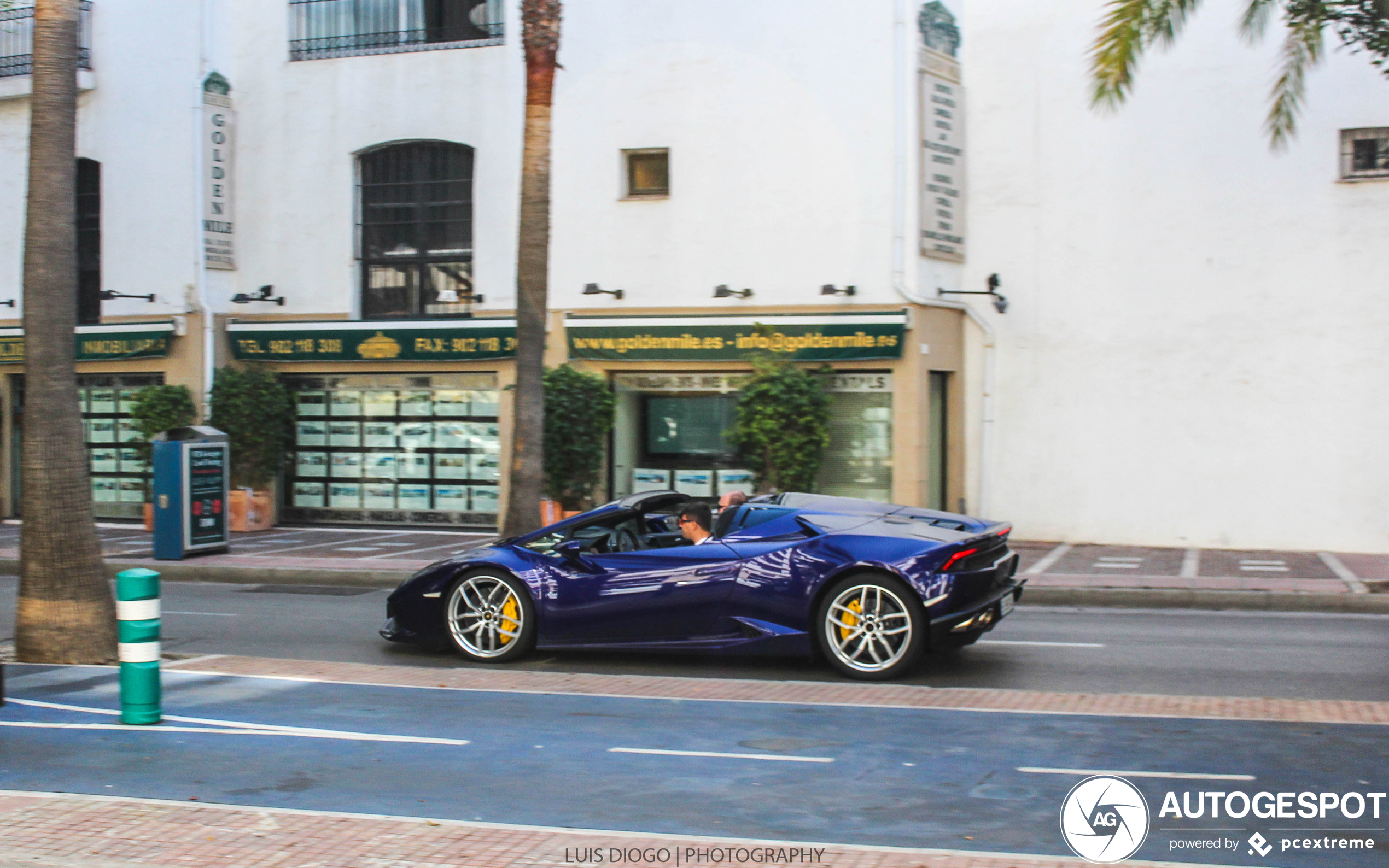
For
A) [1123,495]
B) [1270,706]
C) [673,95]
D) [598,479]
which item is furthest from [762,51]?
[1270,706]

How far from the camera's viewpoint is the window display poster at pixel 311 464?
22641 mm

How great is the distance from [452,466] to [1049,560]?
9.94 metres

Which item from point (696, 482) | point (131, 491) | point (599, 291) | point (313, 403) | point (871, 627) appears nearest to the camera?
point (871, 627)

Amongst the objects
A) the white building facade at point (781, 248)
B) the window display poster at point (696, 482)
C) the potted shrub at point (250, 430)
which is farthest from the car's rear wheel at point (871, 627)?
the potted shrub at point (250, 430)

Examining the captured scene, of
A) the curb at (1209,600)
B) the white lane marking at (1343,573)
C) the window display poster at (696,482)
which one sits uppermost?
the window display poster at (696,482)

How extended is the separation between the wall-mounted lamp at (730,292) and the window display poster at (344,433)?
7013mm

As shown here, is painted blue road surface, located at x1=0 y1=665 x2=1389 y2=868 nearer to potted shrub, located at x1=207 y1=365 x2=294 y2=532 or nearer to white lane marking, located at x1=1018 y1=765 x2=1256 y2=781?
white lane marking, located at x1=1018 y1=765 x2=1256 y2=781

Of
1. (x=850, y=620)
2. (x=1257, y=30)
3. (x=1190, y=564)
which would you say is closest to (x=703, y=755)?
(x=850, y=620)

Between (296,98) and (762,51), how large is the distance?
26.5 ft

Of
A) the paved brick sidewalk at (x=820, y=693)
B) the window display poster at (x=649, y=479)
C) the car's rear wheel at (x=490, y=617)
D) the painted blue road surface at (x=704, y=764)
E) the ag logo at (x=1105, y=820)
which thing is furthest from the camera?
the window display poster at (x=649, y=479)

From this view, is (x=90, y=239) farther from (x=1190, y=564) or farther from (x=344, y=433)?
(x=1190, y=564)

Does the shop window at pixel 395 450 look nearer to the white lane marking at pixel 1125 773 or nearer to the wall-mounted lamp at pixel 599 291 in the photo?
the wall-mounted lamp at pixel 599 291

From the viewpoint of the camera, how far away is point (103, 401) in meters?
23.8

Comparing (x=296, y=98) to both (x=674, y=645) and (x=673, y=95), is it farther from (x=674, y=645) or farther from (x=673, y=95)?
(x=674, y=645)
